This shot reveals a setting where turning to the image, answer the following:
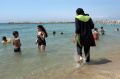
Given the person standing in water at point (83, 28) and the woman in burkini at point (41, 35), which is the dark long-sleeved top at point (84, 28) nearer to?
the person standing in water at point (83, 28)

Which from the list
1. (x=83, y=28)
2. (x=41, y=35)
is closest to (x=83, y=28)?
(x=83, y=28)

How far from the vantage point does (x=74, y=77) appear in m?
7.18

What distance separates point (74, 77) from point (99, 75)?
2.10 ft

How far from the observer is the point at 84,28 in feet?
28.6

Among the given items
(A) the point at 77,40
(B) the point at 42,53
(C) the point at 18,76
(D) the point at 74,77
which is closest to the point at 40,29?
(B) the point at 42,53

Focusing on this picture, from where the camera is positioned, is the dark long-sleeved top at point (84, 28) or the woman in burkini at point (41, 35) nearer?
the dark long-sleeved top at point (84, 28)

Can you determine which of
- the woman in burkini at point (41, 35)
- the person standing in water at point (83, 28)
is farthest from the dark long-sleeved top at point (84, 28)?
the woman in burkini at point (41, 35)

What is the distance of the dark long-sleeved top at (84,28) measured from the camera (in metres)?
8.66

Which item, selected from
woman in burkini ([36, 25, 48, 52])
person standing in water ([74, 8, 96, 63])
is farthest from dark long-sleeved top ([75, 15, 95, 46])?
woman in burkini ([36, 25, 48, 52])

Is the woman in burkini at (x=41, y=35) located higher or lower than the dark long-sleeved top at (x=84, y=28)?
lower

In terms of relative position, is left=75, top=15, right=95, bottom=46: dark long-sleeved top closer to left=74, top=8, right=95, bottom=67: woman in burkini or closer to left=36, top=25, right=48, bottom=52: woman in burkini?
left=74, top=8, right=95, bottom=67: woman in burkini

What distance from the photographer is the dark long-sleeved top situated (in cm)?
866

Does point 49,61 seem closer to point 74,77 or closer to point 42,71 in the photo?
point 42,71

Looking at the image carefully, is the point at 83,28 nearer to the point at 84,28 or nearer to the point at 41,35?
the point at 84,28
